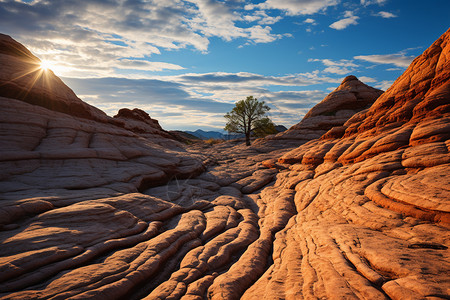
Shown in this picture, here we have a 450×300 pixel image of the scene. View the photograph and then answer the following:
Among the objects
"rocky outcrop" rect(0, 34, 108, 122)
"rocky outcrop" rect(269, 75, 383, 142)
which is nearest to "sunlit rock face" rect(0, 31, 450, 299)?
"rocky outcrop" rect(0, 34, 108, 122)

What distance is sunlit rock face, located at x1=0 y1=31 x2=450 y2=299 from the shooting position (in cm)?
645

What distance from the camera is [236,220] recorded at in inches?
532

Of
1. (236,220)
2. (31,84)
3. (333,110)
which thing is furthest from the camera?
(333,110)

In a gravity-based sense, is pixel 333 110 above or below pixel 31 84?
below

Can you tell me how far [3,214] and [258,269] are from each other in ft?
31.2

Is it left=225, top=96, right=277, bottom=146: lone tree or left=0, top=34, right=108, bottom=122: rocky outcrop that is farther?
left=225, top=96, right=277, bottom=146: lone tree

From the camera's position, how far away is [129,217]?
36.3 ft

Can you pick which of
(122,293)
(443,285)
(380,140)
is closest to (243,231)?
(122,293)

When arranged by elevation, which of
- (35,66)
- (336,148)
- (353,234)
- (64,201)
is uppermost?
(35,66)

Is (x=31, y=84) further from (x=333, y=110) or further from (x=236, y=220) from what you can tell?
(x=333, y=110)

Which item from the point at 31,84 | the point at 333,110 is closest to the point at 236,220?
the point at 31,84

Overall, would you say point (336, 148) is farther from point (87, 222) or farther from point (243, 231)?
point (87, 222)

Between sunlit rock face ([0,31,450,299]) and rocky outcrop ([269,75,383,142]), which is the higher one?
rocky outcrop ([269,75,383,142])

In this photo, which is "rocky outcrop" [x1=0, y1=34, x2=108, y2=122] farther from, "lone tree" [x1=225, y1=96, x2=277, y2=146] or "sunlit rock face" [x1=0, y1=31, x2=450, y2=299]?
"lone tree" [x1=225, y1=96, x2=277, y2=146]
